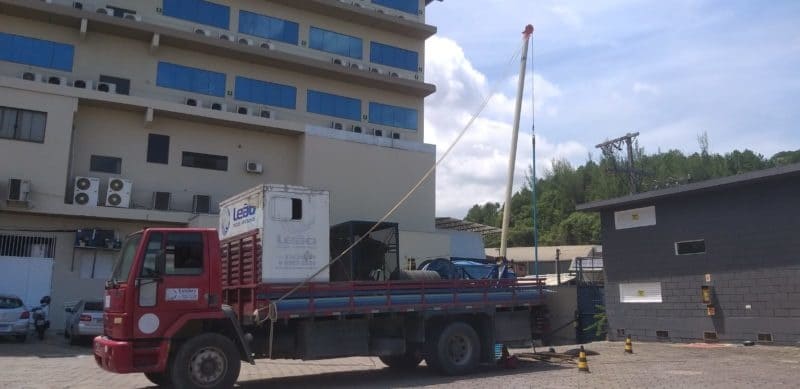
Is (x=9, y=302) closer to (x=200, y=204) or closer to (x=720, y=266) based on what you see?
(x=200, y=204)

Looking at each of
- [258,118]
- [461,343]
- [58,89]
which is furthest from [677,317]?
[58,89]

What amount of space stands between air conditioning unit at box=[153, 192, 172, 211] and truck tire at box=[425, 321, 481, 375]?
17161 millimetres

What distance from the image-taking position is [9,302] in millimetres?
19375

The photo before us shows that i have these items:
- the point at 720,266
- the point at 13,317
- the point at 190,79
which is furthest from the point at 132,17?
the point at 720,266

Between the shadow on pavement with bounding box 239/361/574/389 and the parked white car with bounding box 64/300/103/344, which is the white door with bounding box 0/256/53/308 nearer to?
the parked white car with bounding box 64/300/103/344

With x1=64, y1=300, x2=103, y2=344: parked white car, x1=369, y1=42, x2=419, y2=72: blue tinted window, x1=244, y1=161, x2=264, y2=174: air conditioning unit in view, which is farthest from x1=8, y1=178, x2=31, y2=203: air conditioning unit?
x1=369, y1=42, x2=419, y2=72: blue tinted window

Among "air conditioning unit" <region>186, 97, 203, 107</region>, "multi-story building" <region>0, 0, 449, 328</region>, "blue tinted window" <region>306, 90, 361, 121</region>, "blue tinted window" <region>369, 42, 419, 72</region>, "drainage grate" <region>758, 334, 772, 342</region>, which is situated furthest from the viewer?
"blue tinted window" <region>369, 42, 419, 72</region>

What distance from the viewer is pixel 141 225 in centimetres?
2584

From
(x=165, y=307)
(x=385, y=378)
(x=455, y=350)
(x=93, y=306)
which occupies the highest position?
(x=165, y=307)

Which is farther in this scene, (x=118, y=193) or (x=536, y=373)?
(x=118, y=193)

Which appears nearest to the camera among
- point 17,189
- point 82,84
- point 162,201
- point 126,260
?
point 126,260

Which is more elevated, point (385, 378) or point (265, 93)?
point (265, 93)

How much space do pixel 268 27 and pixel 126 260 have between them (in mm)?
22193

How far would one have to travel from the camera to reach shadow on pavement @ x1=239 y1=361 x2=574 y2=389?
1173 centimetres
